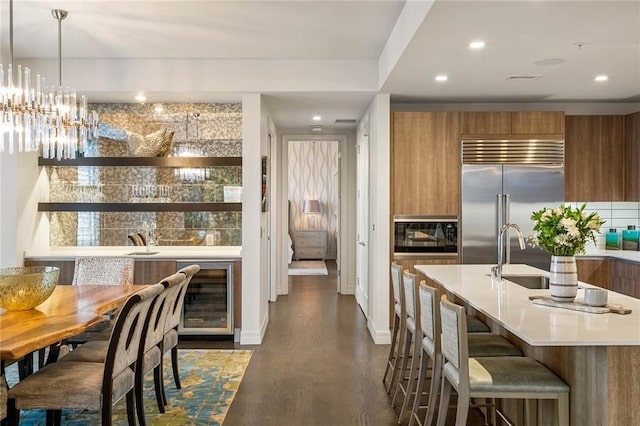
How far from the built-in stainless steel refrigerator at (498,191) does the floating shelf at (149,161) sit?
242 centimetres

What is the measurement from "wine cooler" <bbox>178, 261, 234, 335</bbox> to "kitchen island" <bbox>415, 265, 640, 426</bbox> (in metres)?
2.91

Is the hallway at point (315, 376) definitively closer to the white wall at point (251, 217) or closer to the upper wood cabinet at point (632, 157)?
the white wall at point (251, 217)

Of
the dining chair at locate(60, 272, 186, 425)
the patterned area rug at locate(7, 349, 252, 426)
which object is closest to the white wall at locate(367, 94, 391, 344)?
the patterned area rug at locate(7, 349, 252, 426)

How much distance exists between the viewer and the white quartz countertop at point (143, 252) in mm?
4980

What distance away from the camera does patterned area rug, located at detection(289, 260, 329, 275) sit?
391 inches

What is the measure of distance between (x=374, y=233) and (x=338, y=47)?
6.12 ft

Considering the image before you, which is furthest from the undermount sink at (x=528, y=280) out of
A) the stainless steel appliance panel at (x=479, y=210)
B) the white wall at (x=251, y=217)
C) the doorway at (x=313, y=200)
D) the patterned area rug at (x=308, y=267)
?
the doorway at (x=313, y=200)

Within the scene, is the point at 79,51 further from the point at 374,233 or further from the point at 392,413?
the point at 392,413

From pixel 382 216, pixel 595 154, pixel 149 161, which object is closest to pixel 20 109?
pixel 149 161

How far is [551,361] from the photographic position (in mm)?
2486

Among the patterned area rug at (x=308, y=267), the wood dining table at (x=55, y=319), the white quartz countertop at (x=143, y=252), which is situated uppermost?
the white quartz countertop at (x=143, y=252)

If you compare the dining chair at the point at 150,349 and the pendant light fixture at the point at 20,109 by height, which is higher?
the pendant light fixture at the point at 20,109

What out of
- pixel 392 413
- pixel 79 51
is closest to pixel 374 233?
pixel 392 413

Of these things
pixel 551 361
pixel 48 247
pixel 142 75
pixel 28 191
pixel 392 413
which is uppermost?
pixel 142 75
